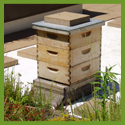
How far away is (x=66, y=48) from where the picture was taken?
5656 millimetres

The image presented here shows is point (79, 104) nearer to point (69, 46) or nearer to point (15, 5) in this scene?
point (69, 46)

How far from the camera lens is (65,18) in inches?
227

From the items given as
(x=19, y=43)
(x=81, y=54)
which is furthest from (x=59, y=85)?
(x=19, y=43)

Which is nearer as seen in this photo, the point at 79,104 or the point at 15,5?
the point at 79,104

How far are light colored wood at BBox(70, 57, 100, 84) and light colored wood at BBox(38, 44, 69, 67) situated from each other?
233mm

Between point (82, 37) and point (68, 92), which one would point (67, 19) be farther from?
point (68, 92)

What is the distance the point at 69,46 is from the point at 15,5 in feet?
17.8

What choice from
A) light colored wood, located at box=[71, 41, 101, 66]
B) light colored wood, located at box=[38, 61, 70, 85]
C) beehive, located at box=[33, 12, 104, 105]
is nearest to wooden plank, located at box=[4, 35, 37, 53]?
light colored wood, located at box=[38, 61, 70, 85]

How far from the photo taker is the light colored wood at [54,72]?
5863 mm

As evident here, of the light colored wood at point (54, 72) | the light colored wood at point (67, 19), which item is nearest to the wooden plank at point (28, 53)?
the light colored wood at point (54, 72)

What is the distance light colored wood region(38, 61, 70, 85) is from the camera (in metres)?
5.86

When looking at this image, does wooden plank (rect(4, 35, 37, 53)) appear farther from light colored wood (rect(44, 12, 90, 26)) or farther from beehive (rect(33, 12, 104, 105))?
light colored wood (rect(44, 12, 90, 26))

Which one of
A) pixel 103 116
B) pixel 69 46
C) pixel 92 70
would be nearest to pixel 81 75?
pixel 92 70

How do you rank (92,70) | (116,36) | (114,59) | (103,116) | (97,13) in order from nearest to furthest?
(103,116) < (92,70) < (114,59) < (116,36) < (97,13)
